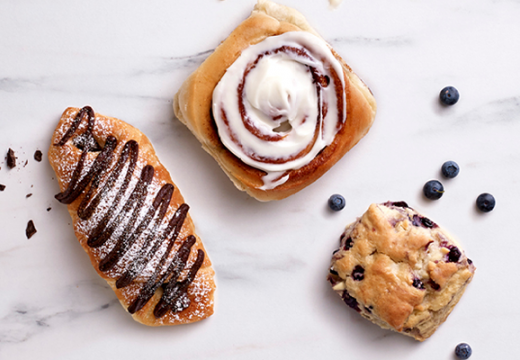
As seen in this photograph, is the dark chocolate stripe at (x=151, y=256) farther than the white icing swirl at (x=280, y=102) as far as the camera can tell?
Yes

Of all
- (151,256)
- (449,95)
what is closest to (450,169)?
(449,95)

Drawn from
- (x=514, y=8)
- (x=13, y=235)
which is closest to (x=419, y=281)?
(x=514, y=8)

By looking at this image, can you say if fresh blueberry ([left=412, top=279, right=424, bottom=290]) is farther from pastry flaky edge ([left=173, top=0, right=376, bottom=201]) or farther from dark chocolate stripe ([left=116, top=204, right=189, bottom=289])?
dark chocolate stripe ([left=116, top=204, right=189, bottom=289])

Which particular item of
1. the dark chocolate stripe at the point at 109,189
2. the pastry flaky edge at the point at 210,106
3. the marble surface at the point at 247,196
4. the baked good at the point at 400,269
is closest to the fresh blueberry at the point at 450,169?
the marble surface at the point at 247,196

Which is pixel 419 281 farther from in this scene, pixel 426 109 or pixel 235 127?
pixel 235 127

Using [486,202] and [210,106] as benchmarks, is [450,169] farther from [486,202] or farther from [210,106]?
[210,106]

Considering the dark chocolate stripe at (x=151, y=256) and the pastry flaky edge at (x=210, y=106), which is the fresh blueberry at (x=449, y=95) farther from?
the dark chocolate stripe at (x=151, y=256)

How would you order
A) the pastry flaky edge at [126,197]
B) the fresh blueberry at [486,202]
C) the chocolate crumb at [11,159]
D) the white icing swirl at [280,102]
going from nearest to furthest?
1. the white icing swirl at [280,102]
2. the pastry flaky edge at [126,197]
3. the chocolate crumb at [11,159]
4. the fresh blueberry at [486,202]
